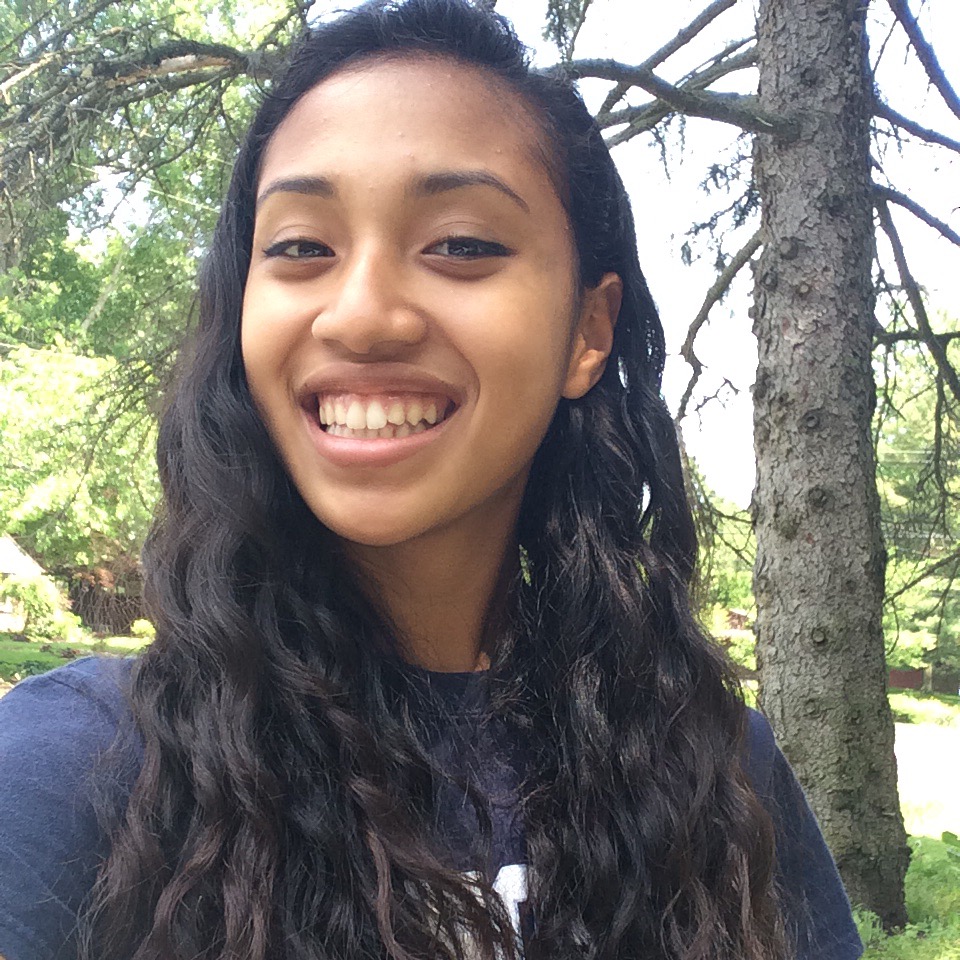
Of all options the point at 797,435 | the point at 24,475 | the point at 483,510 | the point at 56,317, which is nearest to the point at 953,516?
the point at 797,435

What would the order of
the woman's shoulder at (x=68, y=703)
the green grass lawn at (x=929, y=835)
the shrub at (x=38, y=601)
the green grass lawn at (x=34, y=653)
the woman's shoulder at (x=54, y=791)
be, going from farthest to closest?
1. the shrub at (x=38, y=601)
2. the green grass lawn at (x=34, y=653)
3. the green grass lawn at (x=929, y=835)
4. the woman's shoulder at (x=68, y=703)
5. the woman's shoulder at (x=54, y=791)

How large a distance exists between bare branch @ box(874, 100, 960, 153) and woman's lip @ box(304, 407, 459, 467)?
4001mm

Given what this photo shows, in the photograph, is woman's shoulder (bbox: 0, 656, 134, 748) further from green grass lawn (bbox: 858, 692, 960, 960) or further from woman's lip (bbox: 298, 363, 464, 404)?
green grass lawn (bbox: 858, 692, 960, 960)

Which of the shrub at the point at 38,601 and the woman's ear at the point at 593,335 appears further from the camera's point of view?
the shrub at the point at 38,601

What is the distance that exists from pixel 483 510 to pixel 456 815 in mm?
417

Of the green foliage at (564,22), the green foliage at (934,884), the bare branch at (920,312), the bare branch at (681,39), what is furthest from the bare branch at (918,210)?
the green foliage at (934,884)

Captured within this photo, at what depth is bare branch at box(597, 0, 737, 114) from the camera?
431cm

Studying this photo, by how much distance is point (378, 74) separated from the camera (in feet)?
3.99

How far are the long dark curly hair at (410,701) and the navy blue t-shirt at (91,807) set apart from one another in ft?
0.09

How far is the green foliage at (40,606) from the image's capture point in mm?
14281

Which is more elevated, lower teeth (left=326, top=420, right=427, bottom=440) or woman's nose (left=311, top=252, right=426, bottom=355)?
woman's nose (left=311, top=252, right=426, bottom=355)

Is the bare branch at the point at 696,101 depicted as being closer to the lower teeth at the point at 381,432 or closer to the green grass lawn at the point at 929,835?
the lower teeth at the point at 381,432

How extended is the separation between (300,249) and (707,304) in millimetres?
4191

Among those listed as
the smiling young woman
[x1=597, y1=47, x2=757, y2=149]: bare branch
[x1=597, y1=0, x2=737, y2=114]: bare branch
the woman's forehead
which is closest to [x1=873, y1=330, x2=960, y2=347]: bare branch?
[x1=597, y1=47, x2=757, y2=149]: bare branch
